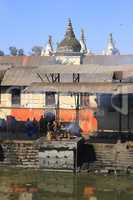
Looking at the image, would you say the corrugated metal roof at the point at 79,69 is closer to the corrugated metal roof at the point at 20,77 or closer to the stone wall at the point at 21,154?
the corrugated metal roof at the point at 20,77

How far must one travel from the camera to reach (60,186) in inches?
872

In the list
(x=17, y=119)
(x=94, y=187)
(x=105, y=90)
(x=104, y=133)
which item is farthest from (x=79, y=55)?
(x=94, y=187)

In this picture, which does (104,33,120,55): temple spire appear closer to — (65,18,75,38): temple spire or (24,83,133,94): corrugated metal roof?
(65,18,75,38): temple spire

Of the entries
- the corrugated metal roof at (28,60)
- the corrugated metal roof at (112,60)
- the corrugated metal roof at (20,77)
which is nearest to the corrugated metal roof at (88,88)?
the corrugated metal roof at (20,77)

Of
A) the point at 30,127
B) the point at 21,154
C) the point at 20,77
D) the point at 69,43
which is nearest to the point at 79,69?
the point at 20,77

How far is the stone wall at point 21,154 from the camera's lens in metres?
25.0

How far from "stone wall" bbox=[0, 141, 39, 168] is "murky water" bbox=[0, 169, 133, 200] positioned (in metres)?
0.48

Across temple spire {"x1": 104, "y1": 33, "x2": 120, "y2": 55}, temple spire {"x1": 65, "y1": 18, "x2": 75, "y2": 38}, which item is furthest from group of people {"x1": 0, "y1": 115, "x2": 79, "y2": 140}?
temple spire {"x1": 104, "y1": 33, "x2": 120, "y2": 55}

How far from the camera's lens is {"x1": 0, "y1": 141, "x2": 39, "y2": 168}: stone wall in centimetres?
2498

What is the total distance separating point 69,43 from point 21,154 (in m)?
29.0

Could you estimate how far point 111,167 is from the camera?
2406cm

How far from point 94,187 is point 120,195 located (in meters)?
1.46

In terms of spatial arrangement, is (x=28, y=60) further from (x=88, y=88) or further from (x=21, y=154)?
(x=21, y=154)

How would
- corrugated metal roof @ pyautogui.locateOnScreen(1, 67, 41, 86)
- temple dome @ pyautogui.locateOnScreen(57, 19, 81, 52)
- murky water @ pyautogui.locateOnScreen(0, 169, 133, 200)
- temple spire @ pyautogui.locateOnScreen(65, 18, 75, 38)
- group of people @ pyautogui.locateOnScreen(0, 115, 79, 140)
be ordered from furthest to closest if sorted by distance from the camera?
temple spire @ pyautogui.locateOnScreen(65, 18, 75, 38) < temple dome @ pyautogui.locateOnScreen(57, 19, 81, 52) < corrugated metal roof @ pyautogui.locateOnScreen(1, 67, 41, 86) < group of people @ pyautogui.locateOnScreen(0, 115, 79, 140) < murky water @ pyautogui.locateOnScreen(0, 169, 133, 200)
